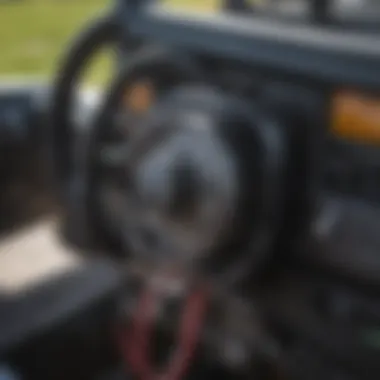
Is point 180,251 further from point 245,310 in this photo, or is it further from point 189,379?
point 189,379

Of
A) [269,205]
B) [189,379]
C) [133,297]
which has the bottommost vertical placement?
[189,379]

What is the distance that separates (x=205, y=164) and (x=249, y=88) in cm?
10

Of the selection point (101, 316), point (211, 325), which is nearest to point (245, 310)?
point (211, 325)

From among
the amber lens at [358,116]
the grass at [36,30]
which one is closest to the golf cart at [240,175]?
the amber lens at [358,116]

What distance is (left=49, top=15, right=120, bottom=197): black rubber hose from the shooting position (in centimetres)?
98

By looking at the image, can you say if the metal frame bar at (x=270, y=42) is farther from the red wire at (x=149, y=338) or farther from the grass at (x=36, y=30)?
the grass at (x=36, y=30)

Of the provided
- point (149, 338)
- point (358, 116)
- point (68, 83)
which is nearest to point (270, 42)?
point (358, 116)

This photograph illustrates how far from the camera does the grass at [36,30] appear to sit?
5.08ft

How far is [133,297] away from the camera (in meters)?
1.16

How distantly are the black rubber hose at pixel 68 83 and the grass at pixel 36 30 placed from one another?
0.45 meters

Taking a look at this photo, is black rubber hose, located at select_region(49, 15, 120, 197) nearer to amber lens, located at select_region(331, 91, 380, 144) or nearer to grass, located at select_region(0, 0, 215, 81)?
amber lens, located at select_region(331, 91, 380, 144)

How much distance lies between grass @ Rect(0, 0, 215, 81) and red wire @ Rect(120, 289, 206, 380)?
460mm

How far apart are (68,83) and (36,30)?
2.47ft

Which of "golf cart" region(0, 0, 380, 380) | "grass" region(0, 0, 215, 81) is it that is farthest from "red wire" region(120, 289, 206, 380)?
"grass" region(0, 0, 215, 81)
